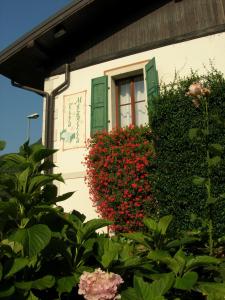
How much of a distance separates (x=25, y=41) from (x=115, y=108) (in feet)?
9.53

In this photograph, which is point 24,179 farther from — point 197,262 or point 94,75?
point 94,75

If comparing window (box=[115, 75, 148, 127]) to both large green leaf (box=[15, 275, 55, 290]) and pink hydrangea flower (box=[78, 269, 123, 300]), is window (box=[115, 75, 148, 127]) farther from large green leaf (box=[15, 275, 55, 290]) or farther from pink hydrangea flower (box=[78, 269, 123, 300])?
pink hydrangea flower (box=[78, 269, 123, 300])

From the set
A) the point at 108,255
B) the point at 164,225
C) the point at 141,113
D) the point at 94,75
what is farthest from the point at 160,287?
the point at 94,75

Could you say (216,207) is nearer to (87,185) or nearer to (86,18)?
(87,185)

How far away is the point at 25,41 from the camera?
874cm

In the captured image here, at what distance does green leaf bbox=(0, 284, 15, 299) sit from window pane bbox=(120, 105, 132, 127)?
21.7 ft

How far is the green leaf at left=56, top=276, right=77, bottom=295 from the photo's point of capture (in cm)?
194

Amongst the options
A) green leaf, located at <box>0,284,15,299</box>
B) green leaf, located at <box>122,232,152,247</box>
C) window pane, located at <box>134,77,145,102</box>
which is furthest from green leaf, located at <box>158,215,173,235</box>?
window pane, located at <box>134,77,145,102</box>

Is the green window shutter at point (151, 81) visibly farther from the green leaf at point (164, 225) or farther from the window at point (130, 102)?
the green leaf at point (164, 225)

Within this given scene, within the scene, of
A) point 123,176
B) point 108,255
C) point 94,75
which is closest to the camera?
point 108,255

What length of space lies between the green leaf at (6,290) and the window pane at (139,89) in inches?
274

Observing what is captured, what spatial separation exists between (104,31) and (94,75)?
51.2 inches

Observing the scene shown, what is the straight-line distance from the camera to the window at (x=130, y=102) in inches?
325

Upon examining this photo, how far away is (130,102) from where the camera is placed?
855 centimetres
